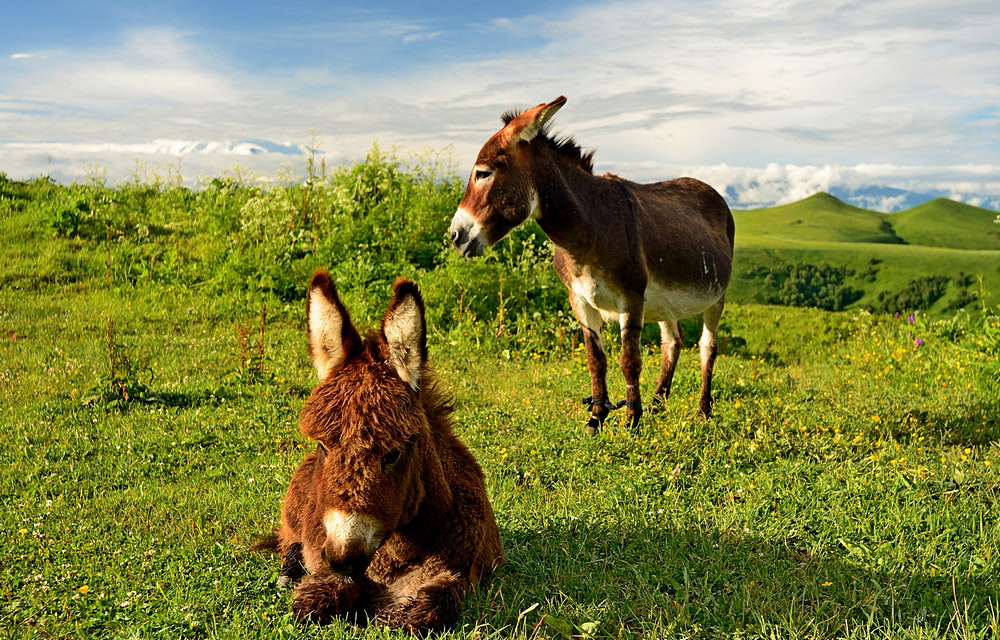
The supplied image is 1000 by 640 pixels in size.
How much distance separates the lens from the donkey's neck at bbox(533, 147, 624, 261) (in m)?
6.09

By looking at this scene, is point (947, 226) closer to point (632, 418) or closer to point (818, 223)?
point (818, 223)

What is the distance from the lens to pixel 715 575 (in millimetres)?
4191

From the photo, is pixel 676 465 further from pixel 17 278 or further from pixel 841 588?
pixel 17 278

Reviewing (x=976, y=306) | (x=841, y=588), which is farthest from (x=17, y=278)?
(x=976, y=306)

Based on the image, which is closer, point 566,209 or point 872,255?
point 566,209

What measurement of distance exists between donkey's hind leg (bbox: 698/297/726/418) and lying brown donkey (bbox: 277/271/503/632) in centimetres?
448

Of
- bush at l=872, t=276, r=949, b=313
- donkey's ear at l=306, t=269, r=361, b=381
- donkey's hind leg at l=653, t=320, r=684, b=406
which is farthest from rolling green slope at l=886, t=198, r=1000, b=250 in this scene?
donkey's ear at l=306, t=269, r=361, b=381

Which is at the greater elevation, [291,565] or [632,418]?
[632,418]

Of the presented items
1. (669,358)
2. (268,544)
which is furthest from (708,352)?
(268,544)

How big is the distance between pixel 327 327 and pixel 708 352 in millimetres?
5436

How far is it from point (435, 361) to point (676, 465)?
14.4 ft

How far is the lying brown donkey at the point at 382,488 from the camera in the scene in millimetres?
3004

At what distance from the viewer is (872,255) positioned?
50125 mm

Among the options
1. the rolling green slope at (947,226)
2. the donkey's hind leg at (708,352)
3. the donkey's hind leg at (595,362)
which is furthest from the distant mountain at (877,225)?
the donkey's hind leg at (595,362)
